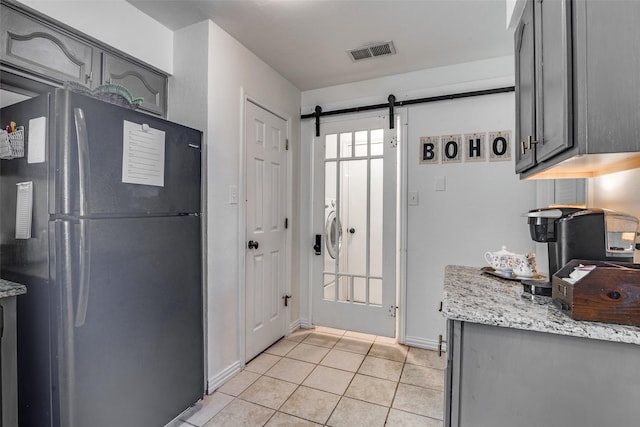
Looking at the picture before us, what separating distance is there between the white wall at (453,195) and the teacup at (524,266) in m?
1.18

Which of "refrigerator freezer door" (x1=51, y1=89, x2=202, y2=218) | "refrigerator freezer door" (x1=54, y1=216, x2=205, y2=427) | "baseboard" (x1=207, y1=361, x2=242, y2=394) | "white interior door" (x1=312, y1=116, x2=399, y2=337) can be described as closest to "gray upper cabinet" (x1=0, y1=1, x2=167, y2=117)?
"refrigerator freezer door" (x1=51, y1=89, x2=202, y2=218)

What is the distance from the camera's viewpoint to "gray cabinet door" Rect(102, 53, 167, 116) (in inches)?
73.7

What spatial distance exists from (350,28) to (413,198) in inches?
57.2

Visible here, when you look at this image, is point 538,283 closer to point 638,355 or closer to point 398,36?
point 638,355

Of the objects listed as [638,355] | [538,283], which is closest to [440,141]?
[538,283]

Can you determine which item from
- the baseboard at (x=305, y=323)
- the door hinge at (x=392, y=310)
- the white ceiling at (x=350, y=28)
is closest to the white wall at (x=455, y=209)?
the door hinge at (x=392, y=310)

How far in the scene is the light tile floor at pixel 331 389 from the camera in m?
1.83

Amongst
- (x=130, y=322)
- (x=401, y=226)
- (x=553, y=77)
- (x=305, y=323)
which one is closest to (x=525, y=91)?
(x=553, y=77)

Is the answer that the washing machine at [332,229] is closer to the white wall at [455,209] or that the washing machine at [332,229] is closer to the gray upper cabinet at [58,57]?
the white wall at [455,209]

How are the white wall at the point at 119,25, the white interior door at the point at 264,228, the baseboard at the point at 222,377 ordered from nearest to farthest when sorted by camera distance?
the white wall at the point at 119,25
the baseboard at the point at 222,377
the white interior door at the point at 264,228

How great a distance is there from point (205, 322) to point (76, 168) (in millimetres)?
1229

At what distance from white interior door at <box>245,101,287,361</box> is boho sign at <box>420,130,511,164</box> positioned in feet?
4.35

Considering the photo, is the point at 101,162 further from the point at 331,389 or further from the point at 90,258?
the point at 331,389

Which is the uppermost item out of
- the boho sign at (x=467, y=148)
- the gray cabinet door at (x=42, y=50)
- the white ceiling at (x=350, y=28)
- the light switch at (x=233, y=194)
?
the white ceiling at (x=350, y=28)
